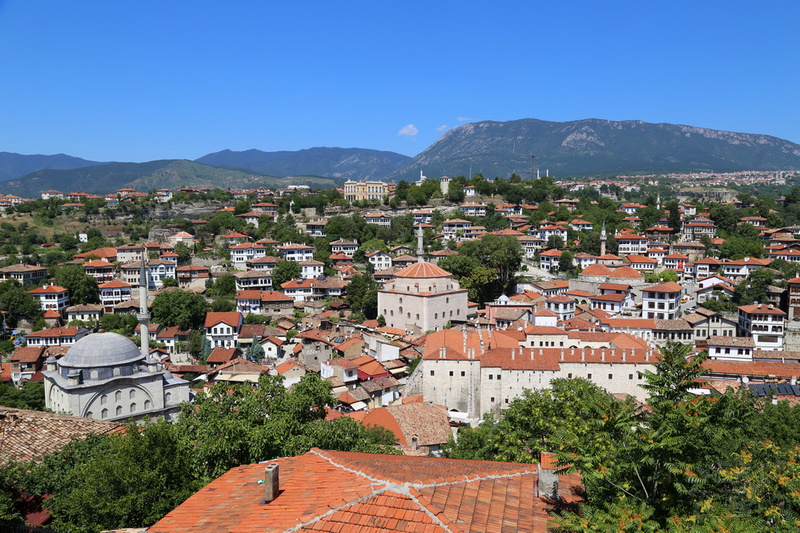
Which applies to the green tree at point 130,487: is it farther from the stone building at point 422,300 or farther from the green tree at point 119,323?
the green tree at point 119,323

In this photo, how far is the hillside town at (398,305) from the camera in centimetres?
2211

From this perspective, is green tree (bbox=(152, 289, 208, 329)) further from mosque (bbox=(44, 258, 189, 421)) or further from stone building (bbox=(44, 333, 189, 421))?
stone building (bbox=(44, 333, 189, 421))

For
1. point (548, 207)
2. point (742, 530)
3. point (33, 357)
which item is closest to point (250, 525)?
point (742, 530)

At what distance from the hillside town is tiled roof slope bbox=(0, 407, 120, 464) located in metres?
0.14

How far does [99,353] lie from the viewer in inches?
835

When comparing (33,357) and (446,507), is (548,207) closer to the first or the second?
(33,357)

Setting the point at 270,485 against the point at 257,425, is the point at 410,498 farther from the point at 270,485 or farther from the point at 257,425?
the point at 257,425

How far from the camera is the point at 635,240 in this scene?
5797 centimetres

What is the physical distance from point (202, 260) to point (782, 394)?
165 feet

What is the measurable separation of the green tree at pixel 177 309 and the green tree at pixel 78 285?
929 centimetres

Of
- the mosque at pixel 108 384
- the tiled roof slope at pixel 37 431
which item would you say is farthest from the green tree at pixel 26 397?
the tiled roof slope at pixel 37 431

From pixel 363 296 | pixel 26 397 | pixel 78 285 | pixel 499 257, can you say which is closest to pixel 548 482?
pixel 26 397

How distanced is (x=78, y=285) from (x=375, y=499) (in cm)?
4856

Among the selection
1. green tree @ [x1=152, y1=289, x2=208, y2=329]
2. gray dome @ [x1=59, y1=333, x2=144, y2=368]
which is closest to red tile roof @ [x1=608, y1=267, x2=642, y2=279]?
green tree @ [x1=152, y1=289, x2=208, y2=329]
